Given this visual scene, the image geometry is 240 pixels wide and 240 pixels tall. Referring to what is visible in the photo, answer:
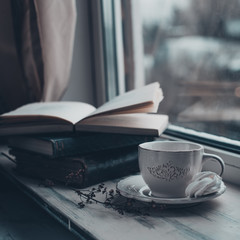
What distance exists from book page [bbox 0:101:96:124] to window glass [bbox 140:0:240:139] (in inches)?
12.8

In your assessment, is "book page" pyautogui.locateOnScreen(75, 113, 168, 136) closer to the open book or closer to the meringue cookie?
the open book

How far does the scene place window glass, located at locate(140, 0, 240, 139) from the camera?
0.95 meters

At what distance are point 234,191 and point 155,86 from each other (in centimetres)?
25

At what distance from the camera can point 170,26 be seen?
3.77 ft

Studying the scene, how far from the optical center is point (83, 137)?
0.76 metres

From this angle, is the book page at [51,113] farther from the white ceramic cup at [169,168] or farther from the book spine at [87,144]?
the white ceramic cup at [169,168]

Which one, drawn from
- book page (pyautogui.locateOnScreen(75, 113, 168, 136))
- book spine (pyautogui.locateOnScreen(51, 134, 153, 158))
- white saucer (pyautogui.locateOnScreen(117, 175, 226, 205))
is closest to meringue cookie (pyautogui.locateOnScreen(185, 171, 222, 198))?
white saucer (pyautogui.locateOnScreen(117, 175, 226, 205))

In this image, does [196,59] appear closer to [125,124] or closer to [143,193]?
[125,124]

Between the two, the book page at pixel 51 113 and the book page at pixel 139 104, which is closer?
the book page at pixel 139 104

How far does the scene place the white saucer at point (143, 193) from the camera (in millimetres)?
589

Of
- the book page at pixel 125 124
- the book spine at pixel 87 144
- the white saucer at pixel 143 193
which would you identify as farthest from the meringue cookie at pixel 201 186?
the book spine at pixel 87 144

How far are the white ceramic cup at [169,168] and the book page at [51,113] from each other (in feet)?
0.73

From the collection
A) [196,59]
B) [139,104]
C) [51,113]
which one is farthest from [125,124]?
[196,59]

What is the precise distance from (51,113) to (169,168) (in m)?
0.31
